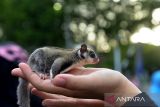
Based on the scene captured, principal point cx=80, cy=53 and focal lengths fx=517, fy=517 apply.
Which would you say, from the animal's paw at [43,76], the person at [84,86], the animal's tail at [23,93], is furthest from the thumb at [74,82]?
the animal's tail at [23,93]

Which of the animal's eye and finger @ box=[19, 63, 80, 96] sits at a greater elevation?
the animal's eye

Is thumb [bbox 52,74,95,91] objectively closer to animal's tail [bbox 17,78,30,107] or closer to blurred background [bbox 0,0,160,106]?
animal's tail [bbox 17,78,30,107]

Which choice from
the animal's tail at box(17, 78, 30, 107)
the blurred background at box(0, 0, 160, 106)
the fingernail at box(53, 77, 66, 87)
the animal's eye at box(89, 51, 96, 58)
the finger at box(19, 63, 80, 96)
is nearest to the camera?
the fingernail at box(53, 77, 66, 87)

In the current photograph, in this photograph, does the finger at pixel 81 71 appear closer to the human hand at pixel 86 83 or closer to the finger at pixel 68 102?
the human hand at pixel 86 83

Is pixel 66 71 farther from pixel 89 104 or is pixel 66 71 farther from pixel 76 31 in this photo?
pixel 76 31

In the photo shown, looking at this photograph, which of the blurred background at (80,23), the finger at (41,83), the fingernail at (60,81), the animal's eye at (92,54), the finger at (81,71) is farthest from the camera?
the blurred background at (80,23)

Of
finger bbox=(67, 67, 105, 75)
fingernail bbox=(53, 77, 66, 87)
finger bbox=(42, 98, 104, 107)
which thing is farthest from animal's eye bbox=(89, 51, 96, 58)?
fingernail bbox=(53, 77, 66, 87)

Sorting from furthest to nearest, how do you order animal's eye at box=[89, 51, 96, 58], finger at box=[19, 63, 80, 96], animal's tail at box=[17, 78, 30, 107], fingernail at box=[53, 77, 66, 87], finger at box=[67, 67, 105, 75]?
1. animal's tail at box=[17, 78, 30, 107]
2. animal's eye at box=[89, 51, 96, 58]
3. finger at box=[67, 67, 105, 75]
4. finger at box=[19, 63, 80, 96]
5. fingernail at box=[53, 77, 66, 87]
